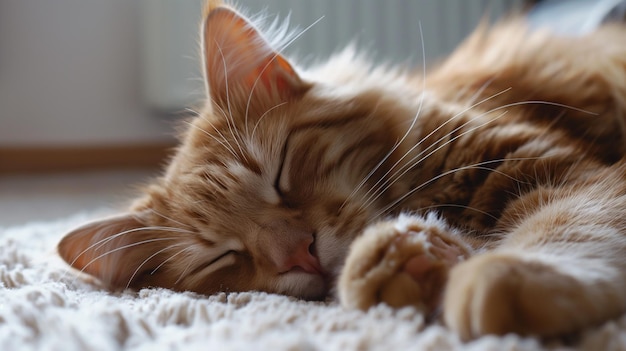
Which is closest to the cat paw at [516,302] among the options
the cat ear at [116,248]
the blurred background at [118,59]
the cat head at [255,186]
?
the cat head at [255,186]

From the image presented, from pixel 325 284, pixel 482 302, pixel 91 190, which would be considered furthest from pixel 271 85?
pixel 91 190

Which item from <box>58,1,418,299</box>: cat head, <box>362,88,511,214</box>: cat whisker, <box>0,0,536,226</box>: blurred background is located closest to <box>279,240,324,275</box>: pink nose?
A: <box>58,1,418,299</box>: cat head

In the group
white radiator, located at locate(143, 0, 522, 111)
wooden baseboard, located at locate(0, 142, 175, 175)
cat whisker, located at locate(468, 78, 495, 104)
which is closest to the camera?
cat whisker, located at locate(468, 78, 495, 104)

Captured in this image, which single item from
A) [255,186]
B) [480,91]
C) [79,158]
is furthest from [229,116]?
[79,158]

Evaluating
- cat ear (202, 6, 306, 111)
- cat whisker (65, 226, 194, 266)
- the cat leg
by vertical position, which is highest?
cat ear (202, 6, 306, 111)

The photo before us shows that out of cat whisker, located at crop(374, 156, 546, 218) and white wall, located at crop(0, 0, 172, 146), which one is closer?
cat whisker, located at crop(374, 156, 546, 218)

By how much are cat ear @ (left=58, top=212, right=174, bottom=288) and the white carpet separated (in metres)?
0.21

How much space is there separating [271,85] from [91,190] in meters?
2.01

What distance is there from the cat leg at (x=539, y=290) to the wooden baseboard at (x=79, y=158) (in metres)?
3.09

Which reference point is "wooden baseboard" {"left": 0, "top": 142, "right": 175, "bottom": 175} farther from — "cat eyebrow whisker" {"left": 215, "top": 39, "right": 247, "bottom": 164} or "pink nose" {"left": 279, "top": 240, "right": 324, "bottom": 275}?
"pink nose" {"left": 279, "top": 240, "right": 324, "bottom": 275}

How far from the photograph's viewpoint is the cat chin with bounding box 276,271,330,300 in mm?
1038

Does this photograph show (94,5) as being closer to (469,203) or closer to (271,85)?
(271,85)

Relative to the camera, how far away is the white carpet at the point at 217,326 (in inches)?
26.5

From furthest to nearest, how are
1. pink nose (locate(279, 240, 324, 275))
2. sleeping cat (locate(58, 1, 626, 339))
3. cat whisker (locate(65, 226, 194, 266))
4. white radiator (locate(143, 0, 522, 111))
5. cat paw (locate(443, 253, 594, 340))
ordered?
white radiator (locate(143, 0, 522, 111)) < cat whisker (locate(65, 226, 194, 266)) < pink nose (locate(279, 240, 324, 275)) < sleeping cat (locate(58, 1, 626, 339)) < cat paw (locate(443, 253, 594, 340))
